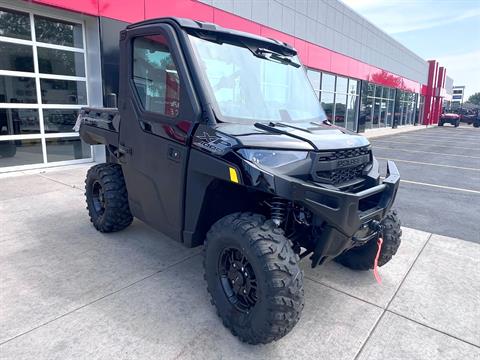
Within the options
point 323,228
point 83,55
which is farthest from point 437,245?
point 83,55

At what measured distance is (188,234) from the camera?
2.83 m

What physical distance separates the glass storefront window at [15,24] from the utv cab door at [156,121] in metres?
5.36

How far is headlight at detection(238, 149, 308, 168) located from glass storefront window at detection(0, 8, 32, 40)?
7.24 m

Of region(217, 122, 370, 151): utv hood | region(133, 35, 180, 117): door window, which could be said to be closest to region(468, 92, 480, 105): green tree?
region(217, 122, 370, 151): utv hood

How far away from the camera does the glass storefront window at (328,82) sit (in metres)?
18.0

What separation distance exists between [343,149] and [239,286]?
1291 mm

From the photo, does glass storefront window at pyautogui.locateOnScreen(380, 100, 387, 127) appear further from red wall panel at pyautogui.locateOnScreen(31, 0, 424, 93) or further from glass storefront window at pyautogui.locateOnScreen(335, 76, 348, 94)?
glass storefront window at pyautogui.locateOnScreen(335, 76, 348, 94)

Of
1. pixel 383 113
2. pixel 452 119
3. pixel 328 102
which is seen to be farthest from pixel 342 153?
pixel 452 119

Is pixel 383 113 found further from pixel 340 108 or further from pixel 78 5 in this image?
pixel 78 5

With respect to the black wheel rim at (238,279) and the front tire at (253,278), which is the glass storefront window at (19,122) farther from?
the black wheel rim at (238,279)

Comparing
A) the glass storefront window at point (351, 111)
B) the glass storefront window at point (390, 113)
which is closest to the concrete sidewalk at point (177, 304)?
the glass storefront window at point (351, 111)

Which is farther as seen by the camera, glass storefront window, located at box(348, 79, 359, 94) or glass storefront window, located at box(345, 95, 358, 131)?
glass storefront window, located at box(345, 95, 358, 131)

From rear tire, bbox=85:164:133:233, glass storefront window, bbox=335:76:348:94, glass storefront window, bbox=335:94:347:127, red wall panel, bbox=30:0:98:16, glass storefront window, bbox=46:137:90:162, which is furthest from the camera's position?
glass storefront window, bbox=335:94:347:127

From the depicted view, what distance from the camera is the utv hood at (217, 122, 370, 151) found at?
2.38 metres
